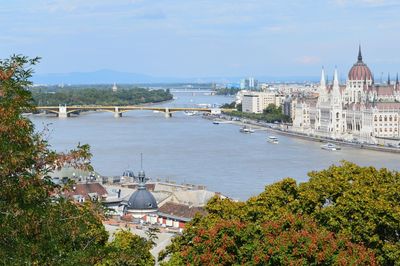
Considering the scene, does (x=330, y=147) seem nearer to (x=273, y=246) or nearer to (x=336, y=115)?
(x=336, y=115)

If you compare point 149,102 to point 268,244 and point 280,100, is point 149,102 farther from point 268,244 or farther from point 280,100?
point 268,244

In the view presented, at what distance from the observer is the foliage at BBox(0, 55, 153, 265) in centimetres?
409

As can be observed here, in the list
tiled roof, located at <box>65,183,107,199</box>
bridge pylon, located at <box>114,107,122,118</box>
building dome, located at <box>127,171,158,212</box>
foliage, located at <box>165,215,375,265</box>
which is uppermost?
foliage, located at <box>165,215,375,265</box>

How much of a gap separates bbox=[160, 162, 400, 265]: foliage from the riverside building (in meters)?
27.3

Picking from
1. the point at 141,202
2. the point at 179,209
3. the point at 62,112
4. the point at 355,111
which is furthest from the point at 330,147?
the point at 62,112

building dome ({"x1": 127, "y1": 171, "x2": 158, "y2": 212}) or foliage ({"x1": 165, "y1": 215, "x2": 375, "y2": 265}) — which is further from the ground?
foliage ({"x1": 165, "y1": 215, "x2": 375, "y2": 265})

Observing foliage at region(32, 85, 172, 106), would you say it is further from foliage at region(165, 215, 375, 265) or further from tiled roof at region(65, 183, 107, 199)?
foliage at region(165, 215, 375, 265)

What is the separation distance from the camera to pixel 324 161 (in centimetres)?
2658

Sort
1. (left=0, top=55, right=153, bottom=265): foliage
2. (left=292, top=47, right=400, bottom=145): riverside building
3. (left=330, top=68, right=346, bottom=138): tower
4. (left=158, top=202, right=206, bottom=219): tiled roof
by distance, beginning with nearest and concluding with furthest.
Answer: (left=0, top=55, right=153, bottom=265): foliage → (left=158, top=202, right=206, bottom=219): tiled roof → (left=292, top=47, right=400, bottom=145): riverside building → (left=330, top=68, right=346, bottom=138): tower

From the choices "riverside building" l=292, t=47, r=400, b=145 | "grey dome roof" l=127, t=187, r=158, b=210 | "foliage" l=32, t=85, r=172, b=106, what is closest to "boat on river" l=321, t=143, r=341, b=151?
"riverside building" l=292, t=47, r=400, b=145

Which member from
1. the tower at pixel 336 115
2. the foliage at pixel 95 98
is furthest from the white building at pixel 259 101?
the tower at pixel 336 115

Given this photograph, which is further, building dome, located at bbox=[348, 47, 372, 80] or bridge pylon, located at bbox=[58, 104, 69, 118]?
bridge pylon, located at bbox=[58, 104, 69, 118]

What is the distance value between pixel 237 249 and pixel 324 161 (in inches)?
774

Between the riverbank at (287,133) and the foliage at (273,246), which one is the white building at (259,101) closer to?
the riverbank at (287,133)
